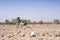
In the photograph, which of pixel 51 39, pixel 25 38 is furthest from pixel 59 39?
pixel 25 38

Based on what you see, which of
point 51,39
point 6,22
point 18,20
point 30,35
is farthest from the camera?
point 6,22

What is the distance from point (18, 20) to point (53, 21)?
6224mm

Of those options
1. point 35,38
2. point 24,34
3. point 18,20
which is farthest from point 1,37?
point 18,20

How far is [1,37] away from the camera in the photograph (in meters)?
10.3

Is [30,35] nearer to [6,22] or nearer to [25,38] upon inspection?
[25,38]

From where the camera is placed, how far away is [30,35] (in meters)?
10.5

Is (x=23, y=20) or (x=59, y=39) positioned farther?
(x=23, y=20)

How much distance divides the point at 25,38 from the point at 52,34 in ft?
7.09

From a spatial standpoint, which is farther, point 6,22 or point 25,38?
point 6,22

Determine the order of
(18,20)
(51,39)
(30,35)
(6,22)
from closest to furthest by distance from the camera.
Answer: (51,39) → (30,35) → (18,20) → (6,22)

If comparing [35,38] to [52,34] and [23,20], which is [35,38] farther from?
[23,20]

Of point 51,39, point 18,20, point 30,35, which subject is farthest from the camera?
point 18,20

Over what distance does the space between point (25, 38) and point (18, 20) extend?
8700mm

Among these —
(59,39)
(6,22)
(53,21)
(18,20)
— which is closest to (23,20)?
(18,20)
